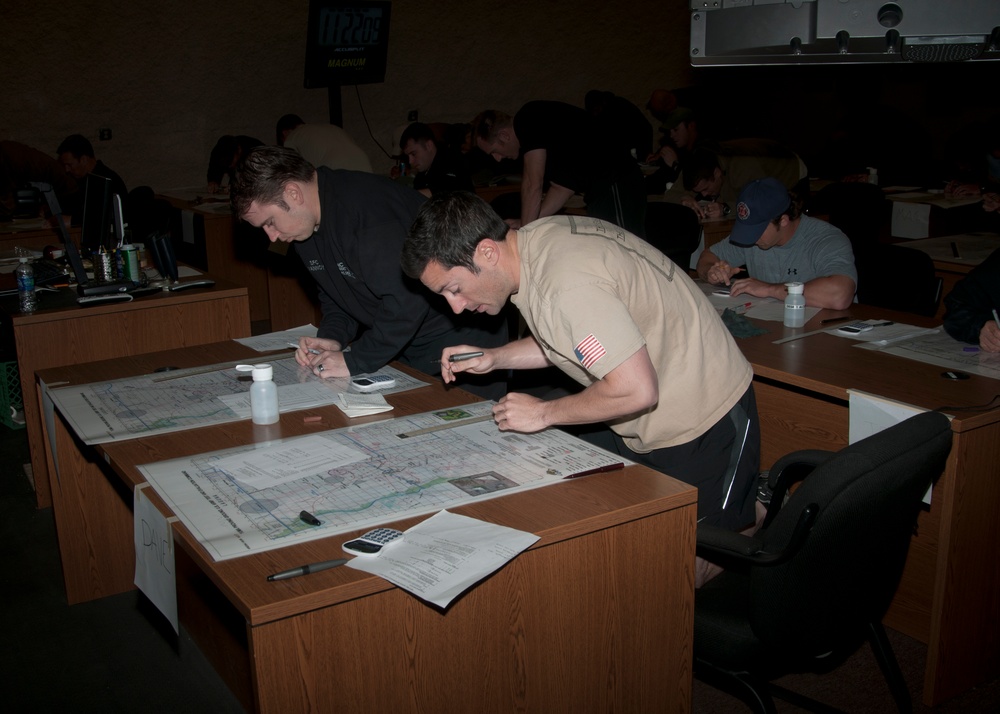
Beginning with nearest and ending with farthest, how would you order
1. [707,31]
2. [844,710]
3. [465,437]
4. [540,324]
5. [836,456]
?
[836,456] < [540,324] < [465,437] < [844,710] < [707,31]

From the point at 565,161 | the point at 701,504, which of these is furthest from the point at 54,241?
the point at 701,504

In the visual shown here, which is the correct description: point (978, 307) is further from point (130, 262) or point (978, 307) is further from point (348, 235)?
point (130, 262)

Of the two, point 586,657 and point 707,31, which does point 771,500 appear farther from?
point 707,31

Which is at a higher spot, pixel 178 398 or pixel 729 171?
pixel 729 171

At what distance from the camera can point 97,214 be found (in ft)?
11.3

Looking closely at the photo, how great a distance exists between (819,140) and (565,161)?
6584 millimetres

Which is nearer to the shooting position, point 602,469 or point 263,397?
→ point 602,469

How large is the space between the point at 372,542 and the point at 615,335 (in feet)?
1.75

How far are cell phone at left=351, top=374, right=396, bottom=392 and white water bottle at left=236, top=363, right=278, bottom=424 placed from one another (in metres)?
0.27

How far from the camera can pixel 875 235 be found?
16.2 ft

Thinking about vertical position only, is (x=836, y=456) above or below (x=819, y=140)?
below

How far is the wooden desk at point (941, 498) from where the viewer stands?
→ 1986 mm

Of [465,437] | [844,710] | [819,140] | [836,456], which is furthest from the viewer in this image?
[819,140]

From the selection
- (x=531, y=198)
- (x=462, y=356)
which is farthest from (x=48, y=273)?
(x=462, y=356)
